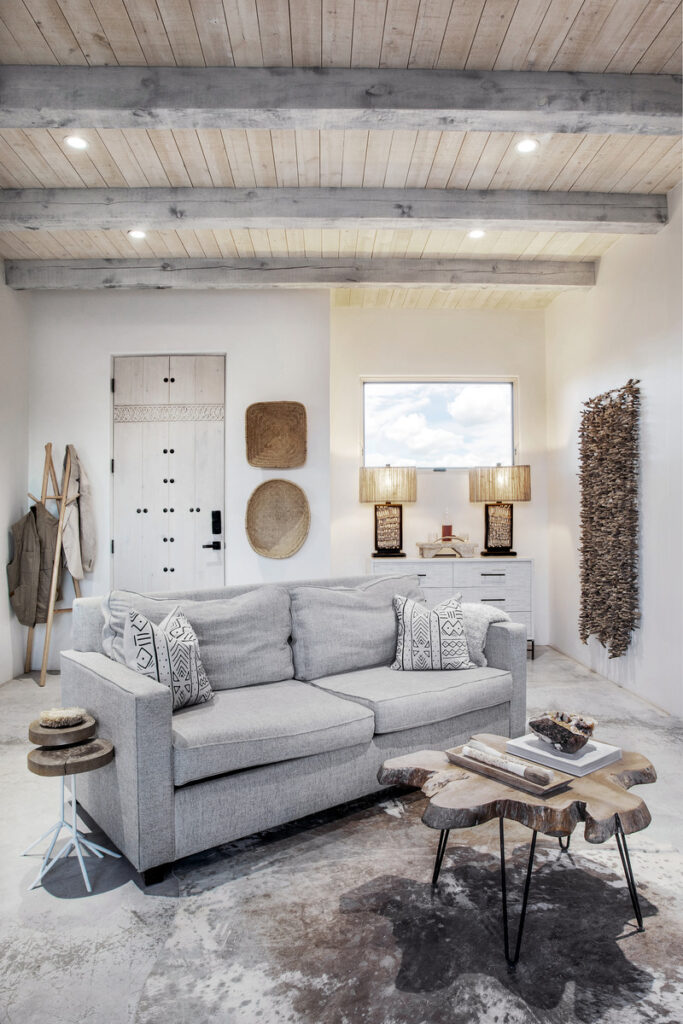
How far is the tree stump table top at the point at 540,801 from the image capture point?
1676mm

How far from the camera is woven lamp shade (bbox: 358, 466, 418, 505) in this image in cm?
545

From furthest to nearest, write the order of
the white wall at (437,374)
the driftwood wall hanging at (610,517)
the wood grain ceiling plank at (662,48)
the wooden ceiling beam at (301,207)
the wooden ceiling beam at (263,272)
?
the white wall at (437,374), the wooden ceiling beam at (263,272), the driftwood wall hanging at (610,517), the wooden ceiling beam at (301,207), the wood grain ceiling plank at (662,48)

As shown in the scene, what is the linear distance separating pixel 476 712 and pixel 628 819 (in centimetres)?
126

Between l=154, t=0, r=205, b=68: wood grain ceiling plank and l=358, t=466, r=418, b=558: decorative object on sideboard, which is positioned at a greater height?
l=154, t=0, r=205, b=68: wood grain ceiling plank

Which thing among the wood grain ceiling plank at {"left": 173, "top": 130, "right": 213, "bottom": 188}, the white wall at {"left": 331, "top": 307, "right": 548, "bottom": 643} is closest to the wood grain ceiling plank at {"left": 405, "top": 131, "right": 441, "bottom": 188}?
the wood grain ceiling plank at {"left": 173, "top": 130, "right": 213, "bottom": 188}

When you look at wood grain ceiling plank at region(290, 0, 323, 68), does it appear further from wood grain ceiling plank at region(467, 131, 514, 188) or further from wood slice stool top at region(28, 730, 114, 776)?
wood slice stool top at region(28, 730, 114, 776)

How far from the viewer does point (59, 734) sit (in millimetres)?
2139

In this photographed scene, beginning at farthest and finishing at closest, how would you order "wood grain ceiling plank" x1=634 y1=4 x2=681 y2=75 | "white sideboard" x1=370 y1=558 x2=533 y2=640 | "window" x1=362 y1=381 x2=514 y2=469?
"window" x1=362 y1=381 x2=514 y2=469
"white sideboard" x1=370 y1=558 x2=533 y2=640
"wood grain ceiling plank" x1=634 y1=4 x2=681 y2=75

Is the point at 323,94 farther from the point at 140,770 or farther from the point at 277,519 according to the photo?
the point at 277,519

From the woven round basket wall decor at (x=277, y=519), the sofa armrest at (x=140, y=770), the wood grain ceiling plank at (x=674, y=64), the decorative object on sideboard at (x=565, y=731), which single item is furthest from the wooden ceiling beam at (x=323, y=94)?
the woven round basket wall decor at (x=277, y=519)

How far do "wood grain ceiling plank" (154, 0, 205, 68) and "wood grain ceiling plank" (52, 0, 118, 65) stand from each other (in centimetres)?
10

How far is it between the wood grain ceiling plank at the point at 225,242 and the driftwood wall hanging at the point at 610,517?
109 inches

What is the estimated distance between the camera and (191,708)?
98.2 inches

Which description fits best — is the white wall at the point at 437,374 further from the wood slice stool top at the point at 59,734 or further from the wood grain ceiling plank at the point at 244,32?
the wood slice stool top at the point at 59,734
